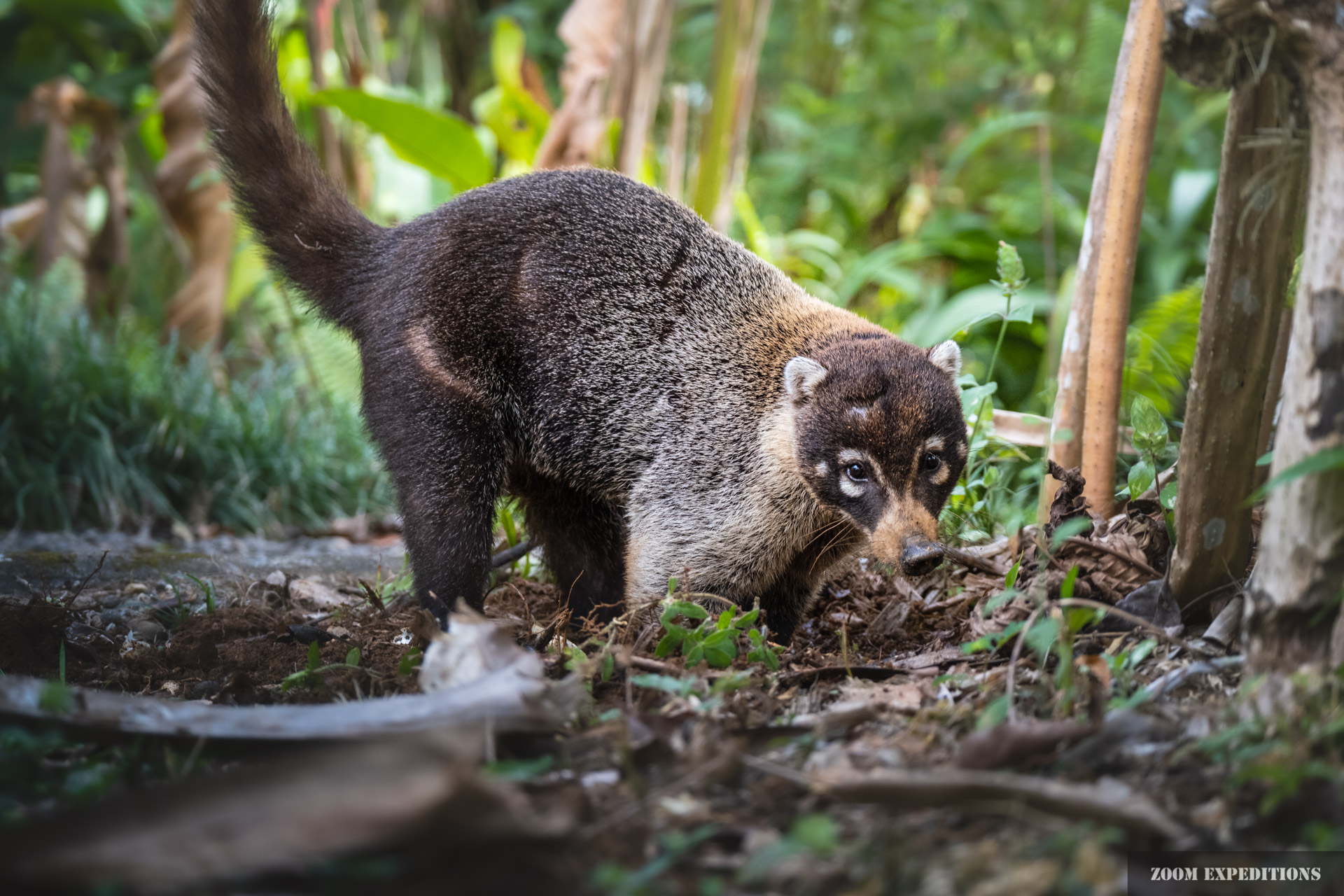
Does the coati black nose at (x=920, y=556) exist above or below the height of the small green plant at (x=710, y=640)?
above

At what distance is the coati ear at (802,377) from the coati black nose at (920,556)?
0.80 metres

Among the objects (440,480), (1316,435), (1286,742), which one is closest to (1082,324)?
(1316,435)

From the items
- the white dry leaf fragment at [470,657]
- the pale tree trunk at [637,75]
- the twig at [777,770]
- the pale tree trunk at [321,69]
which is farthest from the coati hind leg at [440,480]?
the pale tree trunk at [321,69]

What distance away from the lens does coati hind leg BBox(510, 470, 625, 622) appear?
4629mm

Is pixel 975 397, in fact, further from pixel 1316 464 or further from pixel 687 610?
pixel 1316 464

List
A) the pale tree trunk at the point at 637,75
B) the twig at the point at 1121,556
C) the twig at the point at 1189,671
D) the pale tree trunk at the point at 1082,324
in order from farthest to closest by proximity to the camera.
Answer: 1. the pale tree trunk at the point at 637,75
2. the pale tree trunk at the point at 1082,324
3. the twig at the point at 1121,556
4. the twig at the point at 1189,671

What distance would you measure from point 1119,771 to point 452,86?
12639 mm

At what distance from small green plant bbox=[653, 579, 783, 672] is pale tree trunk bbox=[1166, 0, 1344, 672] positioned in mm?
1318

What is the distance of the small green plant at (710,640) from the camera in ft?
9.67

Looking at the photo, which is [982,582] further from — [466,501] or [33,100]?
[33,100]

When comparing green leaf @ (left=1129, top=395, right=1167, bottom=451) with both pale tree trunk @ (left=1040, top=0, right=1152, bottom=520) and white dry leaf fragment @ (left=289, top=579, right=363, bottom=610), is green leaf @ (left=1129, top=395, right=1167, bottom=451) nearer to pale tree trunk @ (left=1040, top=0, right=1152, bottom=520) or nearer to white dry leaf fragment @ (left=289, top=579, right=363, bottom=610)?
pale tree trunk @ (left=1040, top=0, right=1152, bottom=520)

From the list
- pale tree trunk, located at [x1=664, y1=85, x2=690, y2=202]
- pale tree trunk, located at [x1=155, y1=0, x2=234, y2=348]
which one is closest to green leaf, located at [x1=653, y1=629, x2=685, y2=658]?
pale tree trunk, located at [x1=664, y1=85, x2=690, y2=202]

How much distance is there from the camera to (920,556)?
3512 millimetres

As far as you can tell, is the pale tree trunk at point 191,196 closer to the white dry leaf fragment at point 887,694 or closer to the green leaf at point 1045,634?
the white dry leaf fragment at point 887,694
